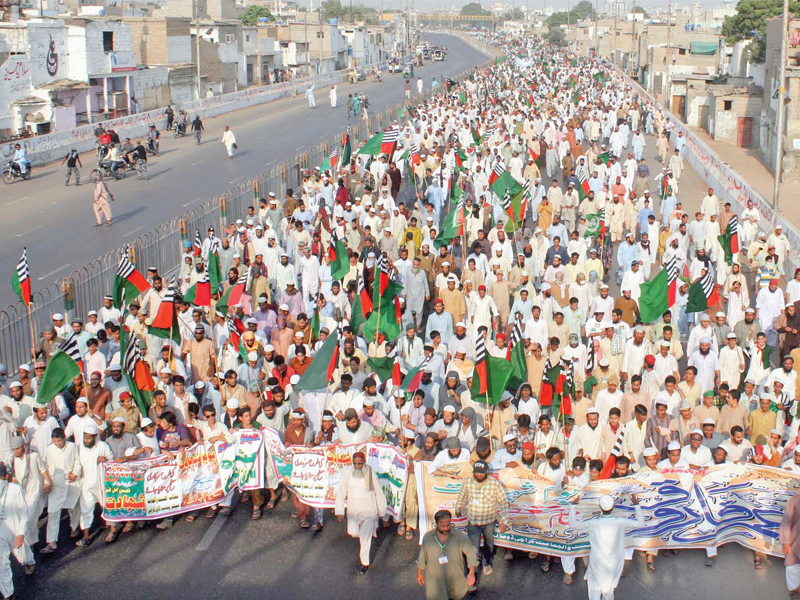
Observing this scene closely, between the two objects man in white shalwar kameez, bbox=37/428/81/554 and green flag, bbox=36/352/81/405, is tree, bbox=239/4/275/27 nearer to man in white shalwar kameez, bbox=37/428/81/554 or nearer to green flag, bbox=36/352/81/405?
green flag, bbox=36/352/81/405

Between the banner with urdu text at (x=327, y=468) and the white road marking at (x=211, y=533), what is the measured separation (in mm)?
671

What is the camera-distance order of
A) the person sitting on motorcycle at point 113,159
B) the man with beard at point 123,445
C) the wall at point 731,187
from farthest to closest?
the person sitting on motorcycle at point 113,159 → the wall at point 731,187 → the man with beard at point 123,445

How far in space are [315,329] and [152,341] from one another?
1930 millimetres

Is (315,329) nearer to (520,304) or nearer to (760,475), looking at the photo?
(520,304)

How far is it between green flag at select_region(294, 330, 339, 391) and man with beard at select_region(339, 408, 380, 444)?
65 centimetres

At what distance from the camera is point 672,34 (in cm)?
6888

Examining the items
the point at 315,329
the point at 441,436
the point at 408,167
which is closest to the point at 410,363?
the point at 315,329

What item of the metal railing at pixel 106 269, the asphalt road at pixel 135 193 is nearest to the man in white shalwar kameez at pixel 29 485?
the metal railing at pixel 106 269

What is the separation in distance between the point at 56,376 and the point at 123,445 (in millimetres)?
1157

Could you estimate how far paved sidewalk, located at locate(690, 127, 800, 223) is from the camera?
1021 inches

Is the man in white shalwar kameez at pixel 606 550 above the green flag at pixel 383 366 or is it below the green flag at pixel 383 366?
below

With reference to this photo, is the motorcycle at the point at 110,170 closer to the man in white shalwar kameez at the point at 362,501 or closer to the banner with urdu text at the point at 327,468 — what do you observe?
the banner with urdu text at the point at 327,468

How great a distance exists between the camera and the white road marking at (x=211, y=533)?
Answer: 28.4 feet

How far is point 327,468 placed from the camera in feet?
29.2
